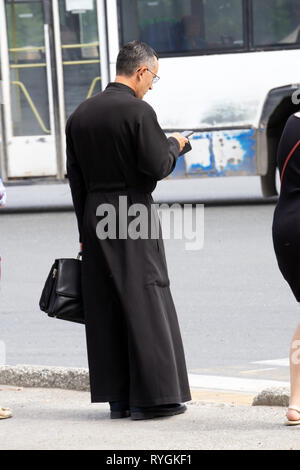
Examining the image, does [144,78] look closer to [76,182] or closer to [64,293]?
[76,182]

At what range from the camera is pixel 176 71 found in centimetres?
1547

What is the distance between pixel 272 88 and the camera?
15.1m

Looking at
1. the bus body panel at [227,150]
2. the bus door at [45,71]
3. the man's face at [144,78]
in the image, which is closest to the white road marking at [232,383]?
the man's face at [144,78]

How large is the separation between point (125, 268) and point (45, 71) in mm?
10425

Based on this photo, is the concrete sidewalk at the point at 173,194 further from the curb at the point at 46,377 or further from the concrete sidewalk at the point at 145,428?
the concrete sidewalk at the point at 145,428

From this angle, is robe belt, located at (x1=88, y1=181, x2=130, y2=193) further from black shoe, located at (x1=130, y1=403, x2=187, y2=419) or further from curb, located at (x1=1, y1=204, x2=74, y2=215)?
curb, located at (x1=1, y1=204, x2=74, y2=215)

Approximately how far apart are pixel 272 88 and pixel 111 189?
9.60 m

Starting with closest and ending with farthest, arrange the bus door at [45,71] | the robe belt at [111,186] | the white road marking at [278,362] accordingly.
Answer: the robe belt at [111,186] < the white road marking at [278,362] < the bus door at [45,71]

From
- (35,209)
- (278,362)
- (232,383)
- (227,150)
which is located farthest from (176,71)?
A: (232,383)

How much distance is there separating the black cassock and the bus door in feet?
Result: 32.4

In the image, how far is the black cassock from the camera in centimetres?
572

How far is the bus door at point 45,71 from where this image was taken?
15.7 meters

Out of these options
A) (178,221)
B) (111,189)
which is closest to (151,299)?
(111,189)
